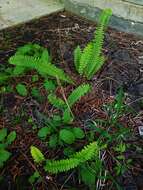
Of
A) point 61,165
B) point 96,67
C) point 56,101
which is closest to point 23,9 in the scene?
point 96,67

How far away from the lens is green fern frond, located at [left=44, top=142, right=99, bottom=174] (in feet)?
6.06

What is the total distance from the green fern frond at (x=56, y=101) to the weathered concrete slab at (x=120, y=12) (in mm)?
1410

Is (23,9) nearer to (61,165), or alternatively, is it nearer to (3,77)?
(3,77)

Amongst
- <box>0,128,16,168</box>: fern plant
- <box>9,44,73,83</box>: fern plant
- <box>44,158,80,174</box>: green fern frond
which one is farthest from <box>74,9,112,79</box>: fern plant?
<box>44,158,80,174</box>: green fern frond

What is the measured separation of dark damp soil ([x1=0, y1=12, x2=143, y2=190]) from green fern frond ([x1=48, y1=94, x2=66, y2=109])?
5.3 inches

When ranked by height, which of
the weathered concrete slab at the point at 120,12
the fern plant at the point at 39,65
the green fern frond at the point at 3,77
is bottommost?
the green fern frond at the point at 3,77

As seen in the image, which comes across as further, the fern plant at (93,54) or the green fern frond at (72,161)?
the fern plant at (93,54)

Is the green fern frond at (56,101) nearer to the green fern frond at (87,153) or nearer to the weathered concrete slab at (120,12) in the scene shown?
the green fern frond at (87,153)

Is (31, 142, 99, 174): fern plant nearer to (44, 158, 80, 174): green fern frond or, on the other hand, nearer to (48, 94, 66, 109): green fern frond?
(44, 158, 80, 174): green fern frond

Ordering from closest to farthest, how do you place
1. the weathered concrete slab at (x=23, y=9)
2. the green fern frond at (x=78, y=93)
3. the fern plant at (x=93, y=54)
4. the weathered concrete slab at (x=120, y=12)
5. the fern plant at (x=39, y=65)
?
the green fern frond at (x=78, y=93) → the fern plant at (x=39, y=65) → the fern plant at (x=93, y=54) → the weathered concrete slab at (x=120, y=12) → the weathered concrete slab at (x=23, y=9)

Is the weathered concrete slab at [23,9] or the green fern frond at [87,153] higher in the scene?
the weathered concrete slab at [23,9]

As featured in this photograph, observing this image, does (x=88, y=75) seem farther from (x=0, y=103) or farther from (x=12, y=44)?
(x=12, y=44)

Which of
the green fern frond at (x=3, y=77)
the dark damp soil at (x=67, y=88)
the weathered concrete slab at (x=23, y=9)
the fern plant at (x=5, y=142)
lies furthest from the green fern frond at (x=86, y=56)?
the weathered concrete slab at (x=23, y=9)

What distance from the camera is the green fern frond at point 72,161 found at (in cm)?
185
